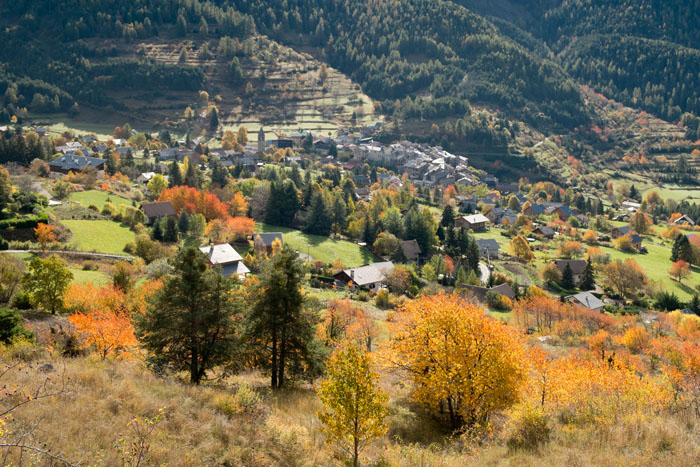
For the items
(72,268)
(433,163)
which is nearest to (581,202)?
(433,163)

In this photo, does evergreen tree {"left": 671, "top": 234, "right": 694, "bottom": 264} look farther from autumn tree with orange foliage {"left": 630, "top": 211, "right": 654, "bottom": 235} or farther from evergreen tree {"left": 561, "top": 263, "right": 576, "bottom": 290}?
evergreen tree {"left": 561, "top": 263, "right": 576, "bottom": 290}

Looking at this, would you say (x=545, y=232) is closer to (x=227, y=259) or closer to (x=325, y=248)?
(x=325, y=248)

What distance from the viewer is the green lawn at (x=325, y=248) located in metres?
66.8

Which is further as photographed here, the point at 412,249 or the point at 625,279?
the point at 412,249

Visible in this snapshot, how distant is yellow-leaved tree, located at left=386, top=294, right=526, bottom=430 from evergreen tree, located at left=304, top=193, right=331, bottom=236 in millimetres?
58876

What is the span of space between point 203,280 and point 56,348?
7083mm

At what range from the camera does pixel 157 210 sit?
6762 centimetres

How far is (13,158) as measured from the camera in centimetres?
7881

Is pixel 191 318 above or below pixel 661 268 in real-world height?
above

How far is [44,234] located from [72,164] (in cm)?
4444

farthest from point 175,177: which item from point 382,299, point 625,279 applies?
point 625,279

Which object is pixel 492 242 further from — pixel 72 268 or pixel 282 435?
pixel 282 435

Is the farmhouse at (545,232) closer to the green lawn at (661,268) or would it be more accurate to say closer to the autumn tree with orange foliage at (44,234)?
the green lawn at (661,268)

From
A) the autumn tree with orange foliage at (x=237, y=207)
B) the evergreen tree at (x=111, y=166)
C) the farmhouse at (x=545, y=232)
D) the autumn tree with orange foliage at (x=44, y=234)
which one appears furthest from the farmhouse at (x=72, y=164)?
the farmhouse at (x=545, y=232)
